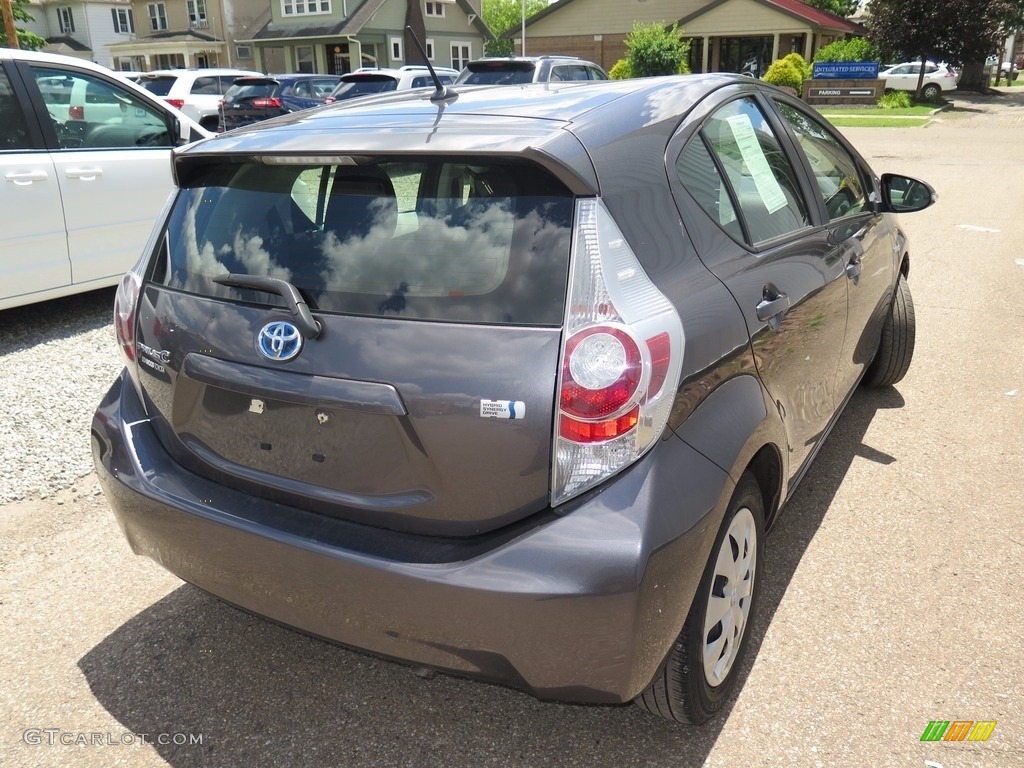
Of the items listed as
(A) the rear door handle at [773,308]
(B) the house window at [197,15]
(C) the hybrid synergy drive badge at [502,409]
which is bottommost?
(C) the hybrid synergy drive badge at [502,409]

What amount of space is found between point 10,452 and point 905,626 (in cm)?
393

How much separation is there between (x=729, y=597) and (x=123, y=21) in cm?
6640

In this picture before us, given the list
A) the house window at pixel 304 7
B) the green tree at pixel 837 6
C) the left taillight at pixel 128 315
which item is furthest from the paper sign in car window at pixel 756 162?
the green tree at pixel 837 6

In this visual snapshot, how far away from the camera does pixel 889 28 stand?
36.3 m

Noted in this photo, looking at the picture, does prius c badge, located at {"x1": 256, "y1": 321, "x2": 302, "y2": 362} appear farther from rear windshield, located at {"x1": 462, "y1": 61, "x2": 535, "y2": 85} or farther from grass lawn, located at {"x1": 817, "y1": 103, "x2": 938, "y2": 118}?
grass lawn, located at {"x1": 817, "y1": 103, "x2": 938, "y2": 118}

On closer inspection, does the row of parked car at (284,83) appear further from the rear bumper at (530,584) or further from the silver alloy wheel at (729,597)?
the rear bumper at (530,584)

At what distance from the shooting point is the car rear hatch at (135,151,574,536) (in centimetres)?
202

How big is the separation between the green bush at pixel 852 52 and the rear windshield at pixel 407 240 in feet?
136

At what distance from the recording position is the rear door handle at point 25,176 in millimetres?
5359

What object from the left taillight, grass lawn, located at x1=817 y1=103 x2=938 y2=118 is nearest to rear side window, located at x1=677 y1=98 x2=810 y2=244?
the left taillight

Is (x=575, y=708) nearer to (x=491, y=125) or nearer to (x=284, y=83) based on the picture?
(x=491, y=125)

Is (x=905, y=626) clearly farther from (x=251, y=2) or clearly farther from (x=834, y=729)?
(x=251, y=2)

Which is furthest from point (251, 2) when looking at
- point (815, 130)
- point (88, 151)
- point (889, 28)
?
point (815, 130)

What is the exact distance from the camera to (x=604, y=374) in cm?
197
